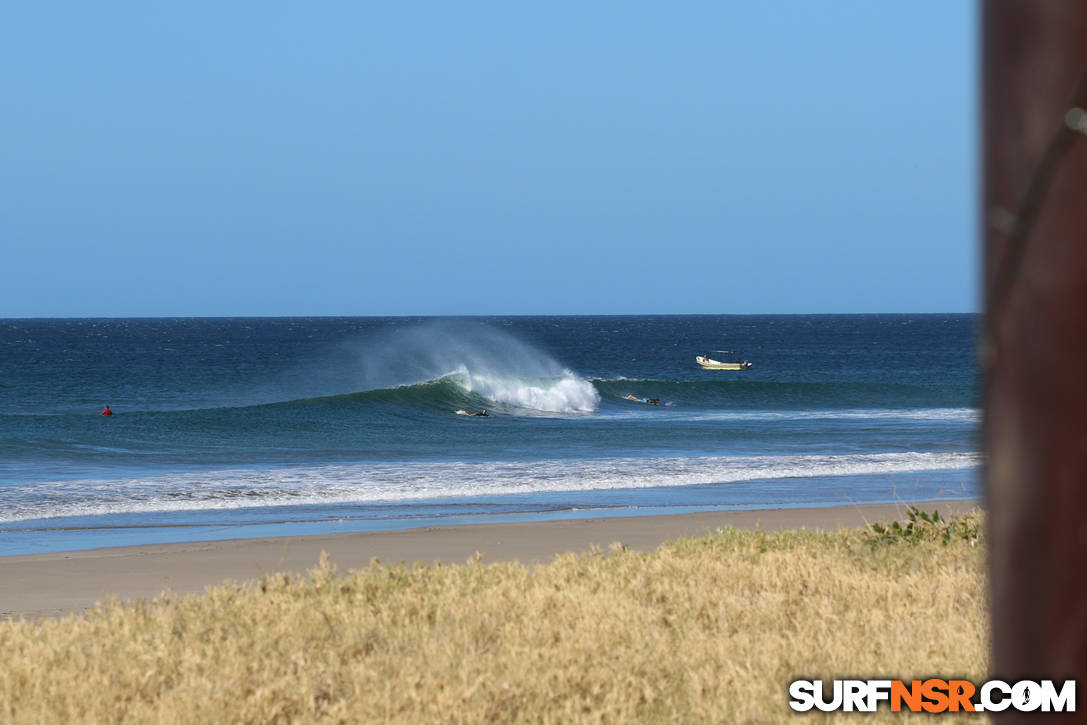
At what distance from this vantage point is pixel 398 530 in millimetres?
14688

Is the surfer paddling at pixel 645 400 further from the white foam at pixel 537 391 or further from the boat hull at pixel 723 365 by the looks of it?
the boat hull at pixel 723 365

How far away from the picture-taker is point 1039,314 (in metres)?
1.15

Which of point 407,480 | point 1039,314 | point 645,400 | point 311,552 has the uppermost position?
point 1039,314

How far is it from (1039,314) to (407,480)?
20377mm

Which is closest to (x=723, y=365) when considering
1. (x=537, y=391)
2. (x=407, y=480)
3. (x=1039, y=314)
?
(x=537, y=391)

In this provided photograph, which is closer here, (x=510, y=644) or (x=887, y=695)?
(x=887, y=695)

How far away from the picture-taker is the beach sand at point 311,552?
34.2 feet

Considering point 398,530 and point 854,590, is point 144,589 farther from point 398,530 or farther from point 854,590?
point 854,590

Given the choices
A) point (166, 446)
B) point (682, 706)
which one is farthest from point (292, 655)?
point (166, 446)

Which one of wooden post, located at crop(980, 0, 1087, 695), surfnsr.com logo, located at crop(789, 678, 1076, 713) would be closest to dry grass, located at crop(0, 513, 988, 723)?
surfnsr.com logo, located at crop(789, 678, 1076, 713)

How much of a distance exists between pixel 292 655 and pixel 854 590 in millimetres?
3419

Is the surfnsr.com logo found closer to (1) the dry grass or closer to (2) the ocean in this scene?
(1) the dry grass

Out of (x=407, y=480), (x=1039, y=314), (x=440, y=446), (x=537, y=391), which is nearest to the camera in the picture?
(x=1039, y=314)

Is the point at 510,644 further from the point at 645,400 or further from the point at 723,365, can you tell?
the point at 723,365
